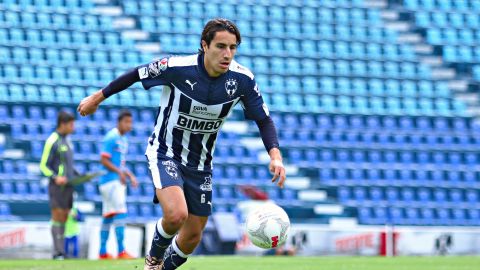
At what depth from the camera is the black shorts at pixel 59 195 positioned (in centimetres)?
1406

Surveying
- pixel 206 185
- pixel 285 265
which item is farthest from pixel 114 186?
pixel 206 185

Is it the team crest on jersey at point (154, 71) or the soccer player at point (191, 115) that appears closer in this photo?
the soccer player at point (191, 115)

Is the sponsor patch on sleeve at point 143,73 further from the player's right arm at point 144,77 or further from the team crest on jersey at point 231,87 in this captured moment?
the team crest on jersey at point 231,87

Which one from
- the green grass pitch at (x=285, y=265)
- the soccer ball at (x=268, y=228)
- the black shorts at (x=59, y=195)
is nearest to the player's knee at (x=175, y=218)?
the soccer ball at (x=268, y=228)

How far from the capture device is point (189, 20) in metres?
24.1

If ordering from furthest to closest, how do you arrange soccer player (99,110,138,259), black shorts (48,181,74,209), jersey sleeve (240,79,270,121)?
black shorts (48,181,74,209) → soccer player (99,110,138,259) → jersey sleeve (240,79,270,121)

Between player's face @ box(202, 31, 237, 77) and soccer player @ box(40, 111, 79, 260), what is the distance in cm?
695

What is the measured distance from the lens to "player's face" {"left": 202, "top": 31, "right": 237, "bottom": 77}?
7.16 m

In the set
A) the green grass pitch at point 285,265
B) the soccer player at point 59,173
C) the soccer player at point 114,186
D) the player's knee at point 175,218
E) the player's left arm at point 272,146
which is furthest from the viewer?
the soccer player at point 59,173

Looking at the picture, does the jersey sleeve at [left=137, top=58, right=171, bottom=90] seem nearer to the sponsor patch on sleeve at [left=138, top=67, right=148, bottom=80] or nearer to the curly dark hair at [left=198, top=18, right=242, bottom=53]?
the sponsor patch on sleeve at [left=138, top=67, right=148, bottom=80]

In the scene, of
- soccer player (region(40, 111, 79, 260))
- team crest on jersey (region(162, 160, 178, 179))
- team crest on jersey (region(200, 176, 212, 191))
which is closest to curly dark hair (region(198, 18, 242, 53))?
team crest on jersey (region(162, 160, 178, 179))

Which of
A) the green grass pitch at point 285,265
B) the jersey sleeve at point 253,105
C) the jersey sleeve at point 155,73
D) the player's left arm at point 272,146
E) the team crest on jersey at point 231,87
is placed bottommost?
the green grass pitch at point 285,265

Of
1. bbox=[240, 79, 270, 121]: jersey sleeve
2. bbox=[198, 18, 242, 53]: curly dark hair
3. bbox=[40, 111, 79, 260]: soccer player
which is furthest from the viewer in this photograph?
bbox=[40, 111, 79, 260]: soccer player

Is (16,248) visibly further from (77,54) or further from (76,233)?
(77,54)
